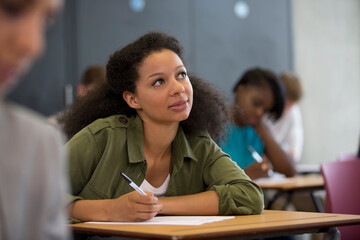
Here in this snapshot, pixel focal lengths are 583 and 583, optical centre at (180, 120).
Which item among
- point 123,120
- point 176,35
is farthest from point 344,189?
point 176,35

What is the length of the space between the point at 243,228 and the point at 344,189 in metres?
1.26

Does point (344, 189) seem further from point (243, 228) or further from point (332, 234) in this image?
point (243, 228)

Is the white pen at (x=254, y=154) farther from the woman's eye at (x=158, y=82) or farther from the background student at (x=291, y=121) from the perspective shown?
the woman's eye at (x=158, y=82)

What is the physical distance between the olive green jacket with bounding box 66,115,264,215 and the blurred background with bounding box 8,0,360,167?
0.84 metres

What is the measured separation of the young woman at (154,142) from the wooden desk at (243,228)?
14 centimetres

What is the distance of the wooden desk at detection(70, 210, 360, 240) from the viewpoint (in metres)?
1.39

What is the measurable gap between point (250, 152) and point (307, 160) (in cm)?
360

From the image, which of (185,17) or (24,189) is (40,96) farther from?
(24,189)

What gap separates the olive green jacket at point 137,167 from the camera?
6.32ft

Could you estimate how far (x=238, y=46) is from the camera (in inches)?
236

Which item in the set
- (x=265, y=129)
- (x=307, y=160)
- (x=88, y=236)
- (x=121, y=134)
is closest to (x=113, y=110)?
(x=121, y=134)

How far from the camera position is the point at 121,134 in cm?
206

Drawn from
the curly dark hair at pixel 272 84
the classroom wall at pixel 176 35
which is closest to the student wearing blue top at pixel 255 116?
the curly dark hair at pixel 272 84

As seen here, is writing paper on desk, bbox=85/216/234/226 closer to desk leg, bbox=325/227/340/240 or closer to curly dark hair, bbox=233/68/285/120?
desk leg, bbox=325/227/340/240
